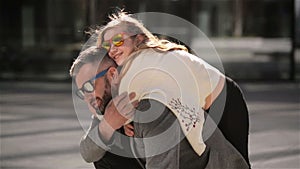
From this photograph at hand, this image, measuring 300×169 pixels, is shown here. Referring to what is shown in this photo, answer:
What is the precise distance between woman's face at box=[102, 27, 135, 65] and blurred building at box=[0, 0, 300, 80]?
32.2ft

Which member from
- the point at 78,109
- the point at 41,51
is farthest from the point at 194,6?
the point at 78,109

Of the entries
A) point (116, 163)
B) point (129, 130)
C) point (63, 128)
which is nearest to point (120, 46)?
point (129, 130)

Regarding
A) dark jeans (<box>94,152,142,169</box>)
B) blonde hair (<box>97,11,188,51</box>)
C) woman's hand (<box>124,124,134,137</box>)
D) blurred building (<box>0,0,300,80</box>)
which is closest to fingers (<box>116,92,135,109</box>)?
woman's hand (<box>124,124,134,137</box>)

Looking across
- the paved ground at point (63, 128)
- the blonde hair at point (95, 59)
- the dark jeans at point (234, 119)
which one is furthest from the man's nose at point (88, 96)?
the paved ground at point (63, 128)

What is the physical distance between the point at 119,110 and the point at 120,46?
273 millimetres

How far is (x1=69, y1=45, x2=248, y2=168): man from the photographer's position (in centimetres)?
260

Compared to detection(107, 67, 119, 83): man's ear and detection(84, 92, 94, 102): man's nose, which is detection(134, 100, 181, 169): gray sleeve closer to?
detection(107, 67, 119, 83): man's ear

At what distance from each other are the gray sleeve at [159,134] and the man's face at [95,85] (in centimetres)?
24

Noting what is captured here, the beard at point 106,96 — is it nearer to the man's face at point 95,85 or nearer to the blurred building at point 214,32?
the man's face at point 95,85

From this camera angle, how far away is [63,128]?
26.4 feet

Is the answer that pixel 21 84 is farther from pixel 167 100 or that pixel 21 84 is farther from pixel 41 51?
pixel 167 100

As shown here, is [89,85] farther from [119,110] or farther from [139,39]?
[139,39]

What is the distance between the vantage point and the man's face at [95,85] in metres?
2.80

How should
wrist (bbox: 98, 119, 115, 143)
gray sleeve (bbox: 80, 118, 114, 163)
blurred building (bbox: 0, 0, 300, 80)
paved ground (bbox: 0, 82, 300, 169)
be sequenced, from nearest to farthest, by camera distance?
wrist (bbox: 98, 119, 115, 143) → gray sleeve (bbox: 80, 118, 114, 163) → paved ground (bbox: 0, 82, 300, 169) → blurred building (bbox: 0, 0, 300, 80)
